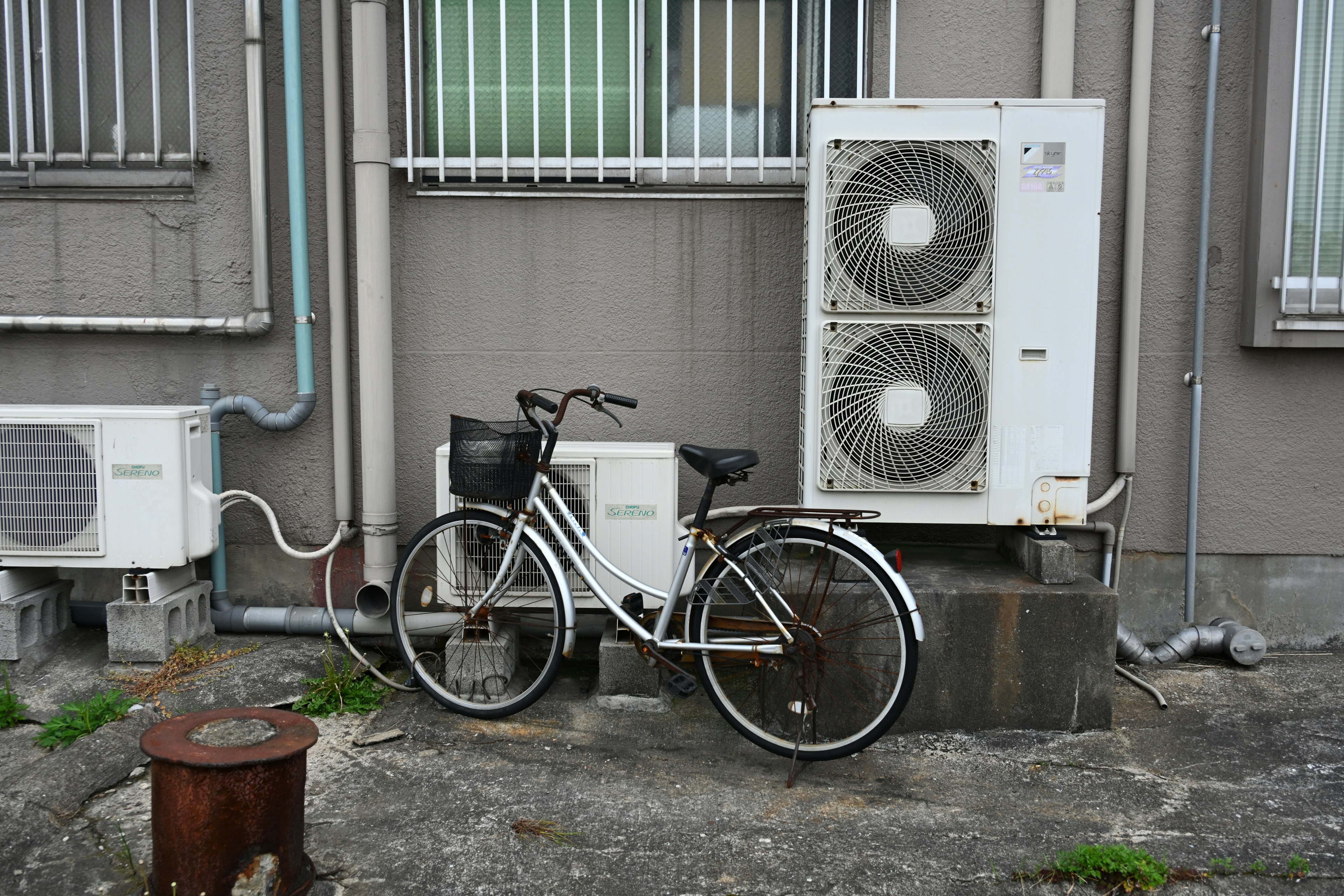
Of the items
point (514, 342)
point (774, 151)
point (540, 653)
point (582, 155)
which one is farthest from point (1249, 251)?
point (540, 653)

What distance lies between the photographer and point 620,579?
4.21 meters

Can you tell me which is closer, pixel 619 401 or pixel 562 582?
pixel 619 401

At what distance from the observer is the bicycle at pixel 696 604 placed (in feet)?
12.5

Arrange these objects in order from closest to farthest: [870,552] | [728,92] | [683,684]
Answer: [870,552] → [683,684] → [728,92]

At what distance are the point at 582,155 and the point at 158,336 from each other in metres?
2.25

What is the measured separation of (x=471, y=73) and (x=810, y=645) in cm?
310

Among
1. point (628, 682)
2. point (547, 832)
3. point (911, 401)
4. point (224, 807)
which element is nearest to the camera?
point (224, 807)

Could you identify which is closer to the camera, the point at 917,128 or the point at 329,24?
the point at 917,128

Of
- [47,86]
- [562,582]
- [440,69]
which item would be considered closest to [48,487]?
[47,86]

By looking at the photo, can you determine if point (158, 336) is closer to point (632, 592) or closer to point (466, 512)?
point (466, 512)

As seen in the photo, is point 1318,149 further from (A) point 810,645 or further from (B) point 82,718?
(B) point 82,718

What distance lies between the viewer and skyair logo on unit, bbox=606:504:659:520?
4539 millimetres

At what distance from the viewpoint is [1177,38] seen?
485 centimetres

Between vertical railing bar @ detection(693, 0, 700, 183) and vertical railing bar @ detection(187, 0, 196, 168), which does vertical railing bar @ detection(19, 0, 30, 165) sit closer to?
vertical railing bar @ detection(187, 0, 196, 168)
